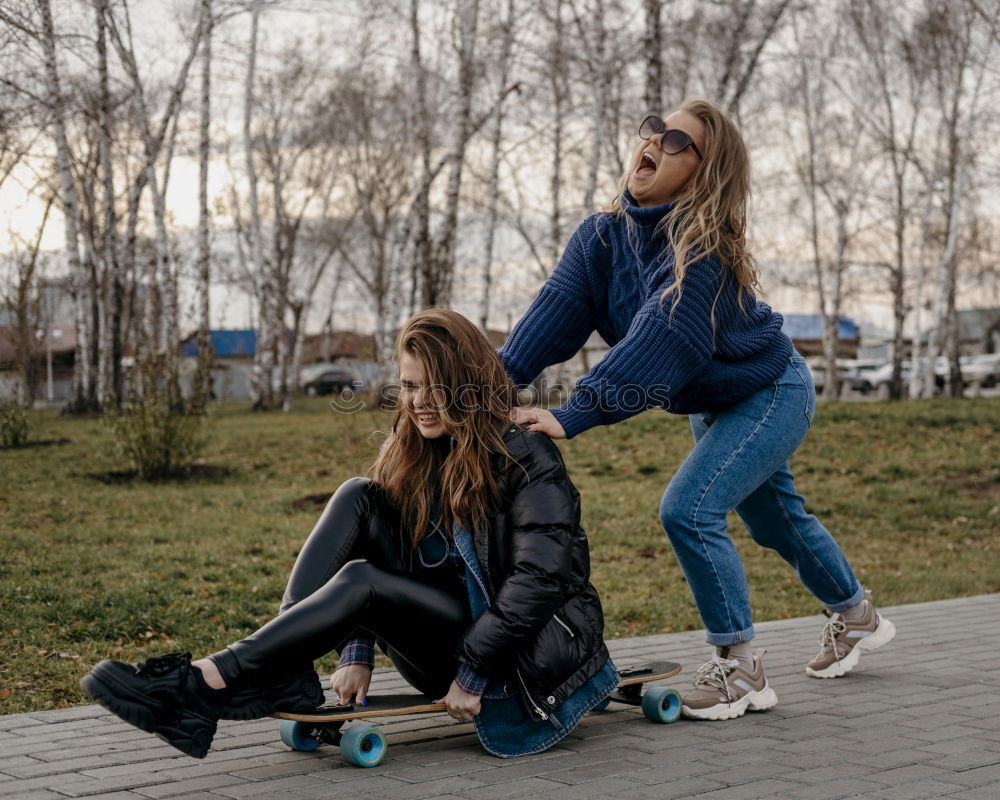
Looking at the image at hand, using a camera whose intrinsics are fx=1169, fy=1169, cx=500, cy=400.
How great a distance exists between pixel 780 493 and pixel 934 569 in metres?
5.32

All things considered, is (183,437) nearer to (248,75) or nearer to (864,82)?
(248,75)

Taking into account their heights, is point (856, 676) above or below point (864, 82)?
below

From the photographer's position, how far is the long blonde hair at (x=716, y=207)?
3932 mm

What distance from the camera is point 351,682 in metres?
3.59

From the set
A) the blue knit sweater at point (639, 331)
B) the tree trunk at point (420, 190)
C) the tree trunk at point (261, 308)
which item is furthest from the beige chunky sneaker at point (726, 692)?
the tree trunk at point (261, 308)

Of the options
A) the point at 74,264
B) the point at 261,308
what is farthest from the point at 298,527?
the point at 261,308

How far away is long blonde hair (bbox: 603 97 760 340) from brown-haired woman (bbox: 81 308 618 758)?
801mm

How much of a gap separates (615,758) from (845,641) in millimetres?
1653

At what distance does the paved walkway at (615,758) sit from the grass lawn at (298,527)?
95 cm

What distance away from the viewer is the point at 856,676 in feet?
16.1

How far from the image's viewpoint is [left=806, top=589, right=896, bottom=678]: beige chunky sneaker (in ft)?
15.8

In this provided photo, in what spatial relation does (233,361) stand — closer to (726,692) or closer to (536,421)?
(726,692)

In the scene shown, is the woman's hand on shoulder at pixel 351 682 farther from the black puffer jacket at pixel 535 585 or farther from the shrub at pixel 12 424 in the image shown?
the shrub at pixel 12 424

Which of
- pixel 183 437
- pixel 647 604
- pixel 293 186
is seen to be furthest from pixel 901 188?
pixel 647 604
